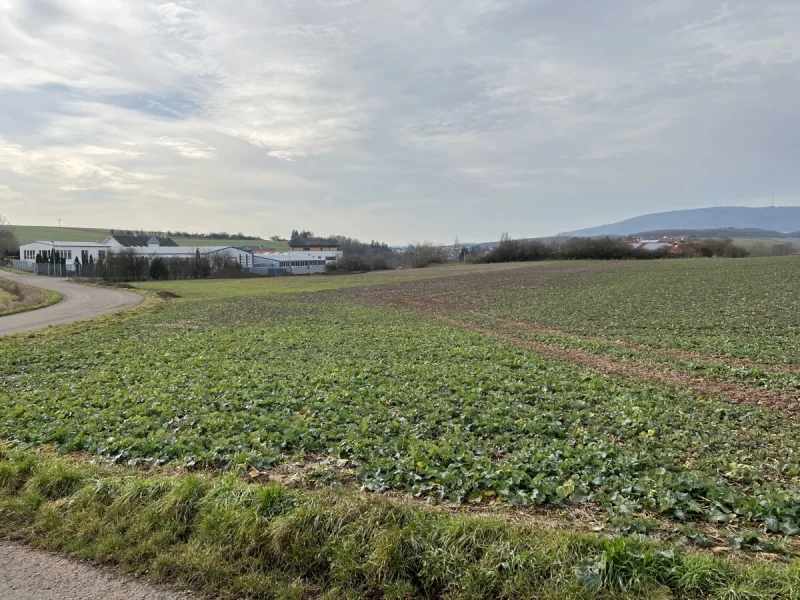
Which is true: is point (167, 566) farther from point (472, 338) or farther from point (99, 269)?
point (99, 269)

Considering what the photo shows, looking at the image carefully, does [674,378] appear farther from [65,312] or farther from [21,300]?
[21,300]

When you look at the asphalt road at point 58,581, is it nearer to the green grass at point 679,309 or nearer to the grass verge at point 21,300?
the green grass at point 679,309

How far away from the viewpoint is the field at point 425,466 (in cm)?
468

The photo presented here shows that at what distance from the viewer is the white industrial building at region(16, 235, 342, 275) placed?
115 meters

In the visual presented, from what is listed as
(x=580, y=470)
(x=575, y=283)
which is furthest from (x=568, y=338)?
(x=575, y=283)

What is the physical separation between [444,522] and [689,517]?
10.2 feet

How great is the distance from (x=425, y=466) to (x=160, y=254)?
133 m

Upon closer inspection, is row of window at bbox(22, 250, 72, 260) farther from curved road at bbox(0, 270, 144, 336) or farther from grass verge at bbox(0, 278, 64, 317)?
curved road at bbox(0, 270, 144, 336)

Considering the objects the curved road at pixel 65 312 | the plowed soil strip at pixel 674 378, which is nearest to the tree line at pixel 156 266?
the curved road at pixel 65 312

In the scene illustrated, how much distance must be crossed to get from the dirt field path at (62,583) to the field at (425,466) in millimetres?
195

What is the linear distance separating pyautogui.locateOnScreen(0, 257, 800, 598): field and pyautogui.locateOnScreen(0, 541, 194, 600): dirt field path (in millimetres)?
195

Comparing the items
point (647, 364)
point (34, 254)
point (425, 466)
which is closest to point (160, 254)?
point (34, 254)

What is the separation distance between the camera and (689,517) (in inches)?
233

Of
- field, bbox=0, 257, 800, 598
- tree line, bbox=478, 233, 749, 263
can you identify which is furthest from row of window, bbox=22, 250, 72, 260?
field, bbox=0, 257, 800, 598
